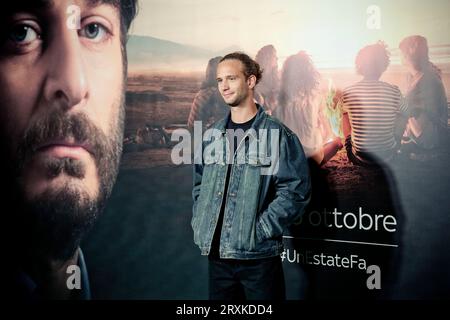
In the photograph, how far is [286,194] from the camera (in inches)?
109

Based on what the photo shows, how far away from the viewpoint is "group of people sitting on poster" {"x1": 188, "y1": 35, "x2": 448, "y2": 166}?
9.61 ft

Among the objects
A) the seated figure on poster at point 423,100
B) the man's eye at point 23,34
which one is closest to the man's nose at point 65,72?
the man's eye at point 23,34

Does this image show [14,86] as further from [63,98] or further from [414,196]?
[414,196]

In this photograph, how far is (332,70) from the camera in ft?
10.5

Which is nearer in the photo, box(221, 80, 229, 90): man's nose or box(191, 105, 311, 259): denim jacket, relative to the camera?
box(191, 105, 311, 259): denim jacket

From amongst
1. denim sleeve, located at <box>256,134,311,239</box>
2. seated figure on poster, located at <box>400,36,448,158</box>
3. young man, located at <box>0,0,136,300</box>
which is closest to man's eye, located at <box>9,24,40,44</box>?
young man, located at <box>0,0,136,300</box>

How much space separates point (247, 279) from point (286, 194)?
469 millimetres

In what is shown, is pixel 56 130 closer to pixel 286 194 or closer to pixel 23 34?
pixel 23 34

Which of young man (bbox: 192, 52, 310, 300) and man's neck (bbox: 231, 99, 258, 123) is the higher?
man's neck (bbox: 231, 99, 258, 123)

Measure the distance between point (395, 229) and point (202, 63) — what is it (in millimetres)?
1594

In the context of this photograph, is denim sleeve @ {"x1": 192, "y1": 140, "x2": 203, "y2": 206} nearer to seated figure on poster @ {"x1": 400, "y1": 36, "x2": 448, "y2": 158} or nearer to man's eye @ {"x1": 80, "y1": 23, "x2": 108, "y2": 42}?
seated figure on poster @ {"x1": 400, "y1": 36, "x2": 448, "y2": 158}

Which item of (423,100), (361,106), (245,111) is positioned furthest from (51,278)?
(423,100)

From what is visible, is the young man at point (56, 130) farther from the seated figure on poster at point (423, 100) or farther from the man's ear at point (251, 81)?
the seated figure on poster at point (423, 100)

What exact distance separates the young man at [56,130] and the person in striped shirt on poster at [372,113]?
1.57 m
